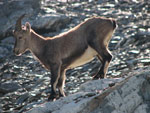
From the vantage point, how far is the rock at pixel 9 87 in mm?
16714

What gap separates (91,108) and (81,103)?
17.5 inches

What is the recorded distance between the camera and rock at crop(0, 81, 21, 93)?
16.7 metres

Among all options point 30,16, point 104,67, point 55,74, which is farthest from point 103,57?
point 30,16

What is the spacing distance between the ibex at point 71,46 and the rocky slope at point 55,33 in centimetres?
112

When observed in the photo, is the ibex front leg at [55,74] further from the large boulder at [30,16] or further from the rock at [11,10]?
the rock at [11,10]

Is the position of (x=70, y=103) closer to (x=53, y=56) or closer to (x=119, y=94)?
(x=119, y=94)

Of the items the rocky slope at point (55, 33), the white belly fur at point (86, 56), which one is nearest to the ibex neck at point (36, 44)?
the white belly fur at point (86, 56)

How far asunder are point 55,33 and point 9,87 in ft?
19.2

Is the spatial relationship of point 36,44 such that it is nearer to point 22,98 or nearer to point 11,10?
point 22,98

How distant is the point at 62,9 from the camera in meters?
25.3

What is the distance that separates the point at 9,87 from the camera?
55.9 feet

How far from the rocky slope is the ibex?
1.12 metres

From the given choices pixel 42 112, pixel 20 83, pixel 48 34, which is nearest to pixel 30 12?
pixel 48 34

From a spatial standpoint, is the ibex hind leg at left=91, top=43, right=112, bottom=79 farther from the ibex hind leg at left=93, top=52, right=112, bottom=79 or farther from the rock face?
the rock face
